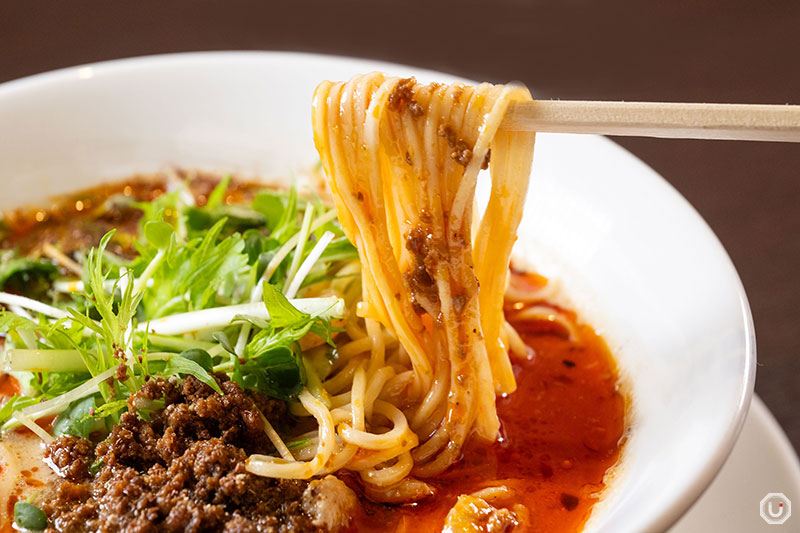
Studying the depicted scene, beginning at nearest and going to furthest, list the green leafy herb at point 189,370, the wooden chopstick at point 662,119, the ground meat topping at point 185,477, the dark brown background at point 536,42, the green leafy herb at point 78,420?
the wooden chopstick at point 662,119 → the ground meat topping at point 185,477 → the green leafy herb at point 189,370 → the green leafy herb at point 78,420 → the dark brown background at point 536,42

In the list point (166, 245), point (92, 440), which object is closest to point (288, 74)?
point (166, 245)

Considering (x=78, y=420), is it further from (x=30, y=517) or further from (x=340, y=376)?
(x=340, y=376)

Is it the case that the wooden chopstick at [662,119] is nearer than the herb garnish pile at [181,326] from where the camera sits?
Yes

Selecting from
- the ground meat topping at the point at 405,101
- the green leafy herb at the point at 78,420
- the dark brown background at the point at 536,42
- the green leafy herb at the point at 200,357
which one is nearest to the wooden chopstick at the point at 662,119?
the ground meat topping at the point at 405,101

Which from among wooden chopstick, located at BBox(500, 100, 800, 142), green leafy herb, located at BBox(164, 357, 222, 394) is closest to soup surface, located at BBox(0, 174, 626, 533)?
green leafy herb, located at BBox(164, 357, 222, 394)

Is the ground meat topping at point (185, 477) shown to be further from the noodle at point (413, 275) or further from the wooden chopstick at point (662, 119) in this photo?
the wooden chopstick at point (662, 119)
